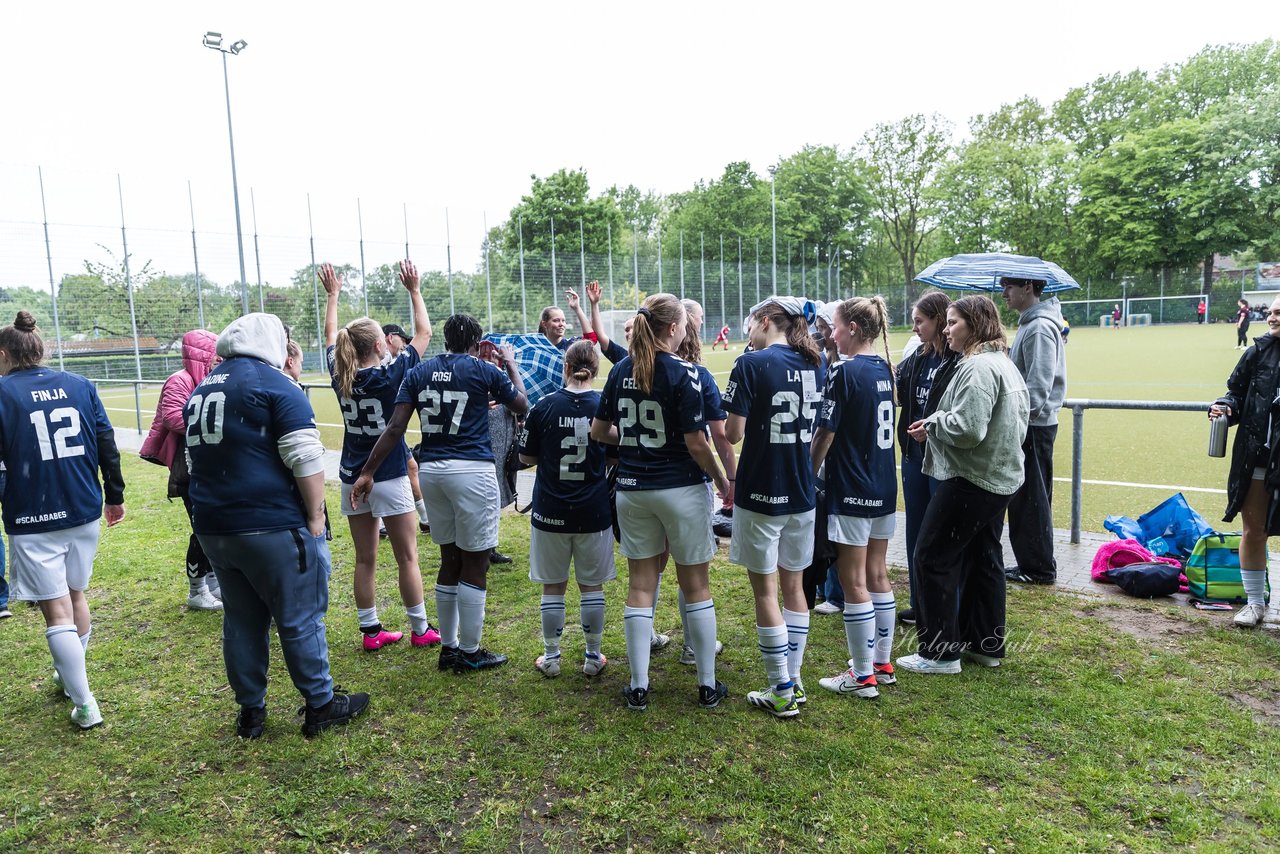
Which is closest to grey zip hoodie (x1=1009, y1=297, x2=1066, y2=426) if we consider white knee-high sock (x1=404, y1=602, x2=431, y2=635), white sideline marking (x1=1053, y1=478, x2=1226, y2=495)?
white sideline marking (x1=1053, y1=478, x2=1226, y2=495)

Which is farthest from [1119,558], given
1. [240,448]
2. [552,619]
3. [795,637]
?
[240,448]

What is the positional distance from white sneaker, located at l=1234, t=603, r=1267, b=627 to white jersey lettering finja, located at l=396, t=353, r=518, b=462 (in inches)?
176

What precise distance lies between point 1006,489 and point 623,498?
76.0 inches

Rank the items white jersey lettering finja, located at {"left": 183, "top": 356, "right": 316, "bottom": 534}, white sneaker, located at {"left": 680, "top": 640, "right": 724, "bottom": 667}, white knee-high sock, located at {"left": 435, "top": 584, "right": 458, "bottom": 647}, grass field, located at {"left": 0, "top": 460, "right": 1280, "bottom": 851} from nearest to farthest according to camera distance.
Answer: grass field, located at {"left": 0, "top": 460, "right": 1280, "bottom": 851}
white jersey lettering finja, located at {"left": 183, "top": 356, "right": 316, "bottom": 534}
white knee-high sock, located at {"left": 435, "top": 584, "right": 458, "bottom": 647}
white sneaker, located at {"left": 680, "top": 640, "right": 724, "bottom": 667}

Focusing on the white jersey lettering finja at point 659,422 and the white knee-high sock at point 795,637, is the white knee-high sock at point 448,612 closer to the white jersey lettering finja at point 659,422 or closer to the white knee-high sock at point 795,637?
the white jersey lettering finja at point 659,422

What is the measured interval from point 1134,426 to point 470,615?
12369mm

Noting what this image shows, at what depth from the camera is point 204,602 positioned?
5520 mm

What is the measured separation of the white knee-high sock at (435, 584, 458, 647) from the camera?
432 centimetres

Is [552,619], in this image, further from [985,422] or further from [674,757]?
[985,422]

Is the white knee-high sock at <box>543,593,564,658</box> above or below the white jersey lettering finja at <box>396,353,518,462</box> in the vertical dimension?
below

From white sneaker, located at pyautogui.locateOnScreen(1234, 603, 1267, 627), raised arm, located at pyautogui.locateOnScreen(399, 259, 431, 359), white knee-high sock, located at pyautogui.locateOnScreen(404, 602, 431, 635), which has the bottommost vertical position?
white sneaker, located at pyautogui.locateOnScreen(1234, 603, 1267, 627)

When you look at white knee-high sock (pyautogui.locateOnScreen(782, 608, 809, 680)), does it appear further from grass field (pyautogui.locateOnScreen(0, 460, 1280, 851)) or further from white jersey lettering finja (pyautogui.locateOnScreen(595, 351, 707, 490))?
white jersey lettering finja (pyautogui.locateOnScreen(595, 351, 707, 490))

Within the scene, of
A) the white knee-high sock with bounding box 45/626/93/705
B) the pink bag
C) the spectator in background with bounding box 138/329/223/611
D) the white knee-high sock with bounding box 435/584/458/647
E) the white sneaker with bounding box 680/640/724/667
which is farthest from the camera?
the pink bag

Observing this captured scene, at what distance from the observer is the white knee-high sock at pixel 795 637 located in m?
3.81
